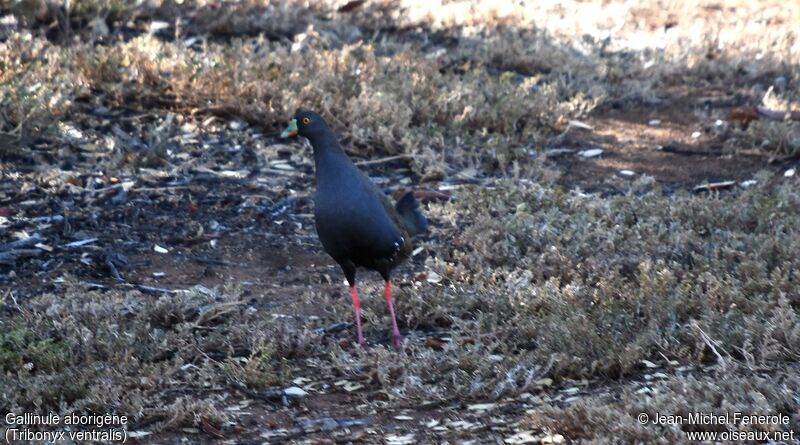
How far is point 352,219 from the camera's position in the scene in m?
5.43

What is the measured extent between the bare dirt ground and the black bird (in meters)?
0.36

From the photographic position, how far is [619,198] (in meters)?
7.29

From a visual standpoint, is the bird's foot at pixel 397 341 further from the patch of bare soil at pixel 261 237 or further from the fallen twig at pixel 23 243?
the fallen twig at pixel 23 243

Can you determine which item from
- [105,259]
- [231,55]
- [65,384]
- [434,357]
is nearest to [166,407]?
[65,384]

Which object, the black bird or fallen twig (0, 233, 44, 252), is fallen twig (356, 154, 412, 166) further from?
fallen twig (0, 233, 44, 252)

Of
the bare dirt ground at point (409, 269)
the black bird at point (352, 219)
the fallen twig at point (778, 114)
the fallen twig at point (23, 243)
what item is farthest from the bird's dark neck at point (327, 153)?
the fallen twig at point (778, 114)

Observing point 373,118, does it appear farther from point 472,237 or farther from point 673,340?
point 673,340

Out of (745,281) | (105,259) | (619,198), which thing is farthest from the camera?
(619,198)

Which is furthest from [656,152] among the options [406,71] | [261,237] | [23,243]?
[23,243]

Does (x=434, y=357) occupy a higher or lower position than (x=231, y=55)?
lower

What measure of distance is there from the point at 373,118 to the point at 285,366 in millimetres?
3750

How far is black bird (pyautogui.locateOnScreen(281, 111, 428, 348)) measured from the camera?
5445mm

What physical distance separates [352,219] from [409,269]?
1352mm

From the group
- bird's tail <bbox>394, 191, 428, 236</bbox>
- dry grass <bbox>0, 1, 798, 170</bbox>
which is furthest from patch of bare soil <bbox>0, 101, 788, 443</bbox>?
bird's tail <bbox>394, 191, 428, 236</bbox>
